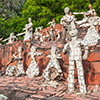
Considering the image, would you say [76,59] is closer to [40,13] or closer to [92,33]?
[92,33]

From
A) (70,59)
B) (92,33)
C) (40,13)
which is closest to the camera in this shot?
(70,59)

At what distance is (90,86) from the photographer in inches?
138

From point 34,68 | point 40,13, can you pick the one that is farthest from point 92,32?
point 40,13

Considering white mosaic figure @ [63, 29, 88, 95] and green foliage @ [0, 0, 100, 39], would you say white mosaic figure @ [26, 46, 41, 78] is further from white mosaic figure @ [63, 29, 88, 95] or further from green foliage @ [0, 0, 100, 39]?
green foliage @ [0, 0, 100, 39]

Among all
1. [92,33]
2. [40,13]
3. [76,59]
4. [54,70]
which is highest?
[40,13]

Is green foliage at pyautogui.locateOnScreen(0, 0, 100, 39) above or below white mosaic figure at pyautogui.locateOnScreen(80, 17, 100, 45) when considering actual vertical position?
above

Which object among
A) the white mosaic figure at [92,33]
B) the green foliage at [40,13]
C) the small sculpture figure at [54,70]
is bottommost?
the small sculpture figure at [54,70]

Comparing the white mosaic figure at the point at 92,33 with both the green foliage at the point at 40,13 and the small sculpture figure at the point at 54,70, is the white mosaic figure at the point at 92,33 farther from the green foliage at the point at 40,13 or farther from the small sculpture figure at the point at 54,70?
the green foliage at the point at 40,13

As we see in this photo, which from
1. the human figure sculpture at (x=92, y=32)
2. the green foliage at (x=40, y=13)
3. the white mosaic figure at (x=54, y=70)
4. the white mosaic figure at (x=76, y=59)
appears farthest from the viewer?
the green foliage at (x=40, y=13)

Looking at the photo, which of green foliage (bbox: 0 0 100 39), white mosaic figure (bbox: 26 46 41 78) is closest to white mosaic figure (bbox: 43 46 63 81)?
white mosaic figure (bbox: 26 46 41 78)

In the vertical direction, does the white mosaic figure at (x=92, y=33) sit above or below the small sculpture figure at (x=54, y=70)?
above

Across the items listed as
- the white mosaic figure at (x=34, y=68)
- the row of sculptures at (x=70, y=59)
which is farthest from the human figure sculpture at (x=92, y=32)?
the white mosaic figure at (x=34, y=68)

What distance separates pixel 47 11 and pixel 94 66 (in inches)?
449

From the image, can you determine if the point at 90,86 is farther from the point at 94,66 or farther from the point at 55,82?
the point at 55,82
